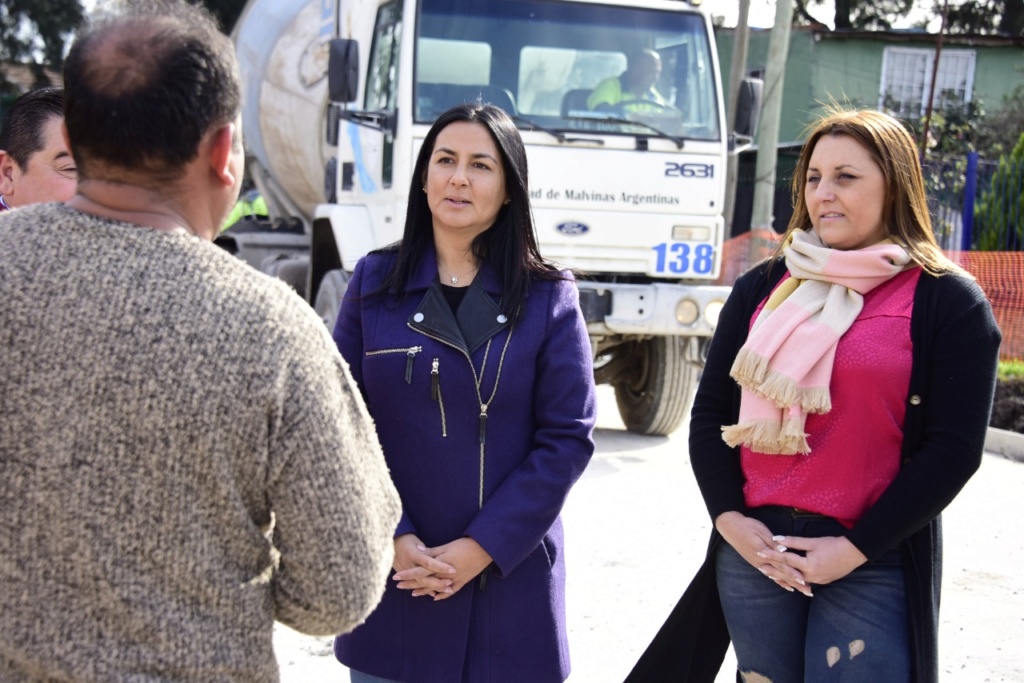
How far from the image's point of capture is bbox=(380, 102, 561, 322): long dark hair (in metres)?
2.70

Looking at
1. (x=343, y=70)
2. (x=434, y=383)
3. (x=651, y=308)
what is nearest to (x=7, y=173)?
(x=434, y=383)

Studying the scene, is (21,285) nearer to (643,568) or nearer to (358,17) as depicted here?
(643,568)

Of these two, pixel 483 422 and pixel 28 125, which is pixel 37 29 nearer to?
pixel 28 125

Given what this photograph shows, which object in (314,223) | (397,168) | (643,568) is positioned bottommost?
(643,568)

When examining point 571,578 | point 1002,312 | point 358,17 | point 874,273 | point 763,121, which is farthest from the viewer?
point 763,121

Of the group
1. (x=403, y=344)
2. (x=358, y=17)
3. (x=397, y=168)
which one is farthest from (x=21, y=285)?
(x=358, y=17)

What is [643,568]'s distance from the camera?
5305mm

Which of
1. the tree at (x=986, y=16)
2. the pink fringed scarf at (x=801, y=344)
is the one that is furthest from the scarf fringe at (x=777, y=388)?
the tree at (x=986, y=16)

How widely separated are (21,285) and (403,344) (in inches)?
45.6

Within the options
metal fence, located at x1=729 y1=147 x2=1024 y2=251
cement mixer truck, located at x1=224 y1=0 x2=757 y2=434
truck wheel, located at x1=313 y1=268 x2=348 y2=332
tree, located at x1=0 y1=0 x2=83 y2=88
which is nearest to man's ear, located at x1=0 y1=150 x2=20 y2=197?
cement mixer truck, located at x1=224 y1=0 x2=757 y2=434

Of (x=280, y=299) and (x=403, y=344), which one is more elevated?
(x=280, y=299)

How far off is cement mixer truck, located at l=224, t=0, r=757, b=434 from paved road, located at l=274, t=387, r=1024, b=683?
1.01 meters

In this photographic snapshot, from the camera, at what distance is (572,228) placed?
7301 mm

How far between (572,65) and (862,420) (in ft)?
16.8
